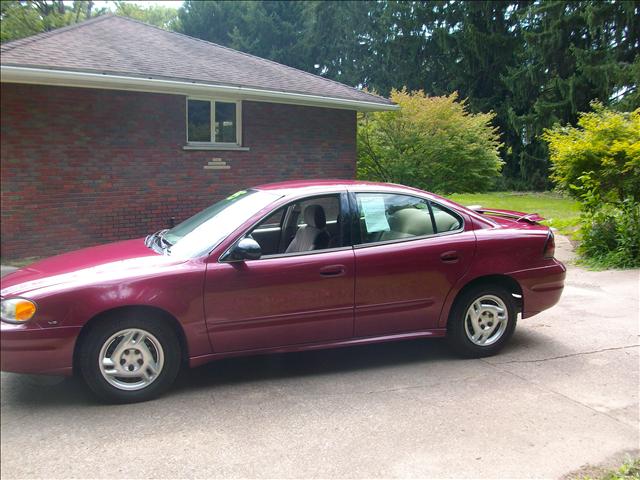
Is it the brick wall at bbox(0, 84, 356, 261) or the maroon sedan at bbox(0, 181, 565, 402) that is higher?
the brick wall at bbox(0, 84, 356, 261)

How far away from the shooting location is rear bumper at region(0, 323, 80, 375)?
3537 millimetres

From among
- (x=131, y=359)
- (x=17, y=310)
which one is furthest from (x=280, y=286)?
(x=17, y=310)

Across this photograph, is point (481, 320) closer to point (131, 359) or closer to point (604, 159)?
point (131, 359)

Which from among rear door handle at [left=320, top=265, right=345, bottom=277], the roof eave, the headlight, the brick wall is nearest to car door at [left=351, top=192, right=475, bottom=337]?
rear door handle at [left=320, top=265, right=345, bottom=277]

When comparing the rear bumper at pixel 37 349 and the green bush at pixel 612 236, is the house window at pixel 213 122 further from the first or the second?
the rear bumper at pixel 37 349

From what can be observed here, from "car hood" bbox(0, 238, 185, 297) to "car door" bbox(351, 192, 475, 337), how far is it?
4.77ft

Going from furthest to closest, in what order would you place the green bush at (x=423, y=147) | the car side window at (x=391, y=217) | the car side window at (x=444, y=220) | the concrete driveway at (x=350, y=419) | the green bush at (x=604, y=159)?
the green bush at (x=423, y=147) < the green bush at (x=604, y=159) < the car side window at (x=444, y=220) < the car side window at (x=391, y=217) < the concrete driveway at (x=350, y=419)

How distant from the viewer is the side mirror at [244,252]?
417 cm

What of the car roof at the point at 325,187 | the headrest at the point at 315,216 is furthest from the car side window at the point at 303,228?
the car roof at the point at 325,187

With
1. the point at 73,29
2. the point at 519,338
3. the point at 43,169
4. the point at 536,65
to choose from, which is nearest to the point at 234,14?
the point at 536,65

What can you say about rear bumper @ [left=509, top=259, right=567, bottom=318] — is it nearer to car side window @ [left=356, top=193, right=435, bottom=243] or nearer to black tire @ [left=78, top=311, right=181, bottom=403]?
car side window @ [left=356, top=193, right=435, bottom=243]

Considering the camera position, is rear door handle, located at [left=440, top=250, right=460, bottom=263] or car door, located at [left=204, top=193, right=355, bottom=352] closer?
car door, located at [left=204, top=193, right=355, bottom=352]

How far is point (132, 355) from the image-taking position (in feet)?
12.7

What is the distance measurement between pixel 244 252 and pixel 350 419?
4.43 feet
